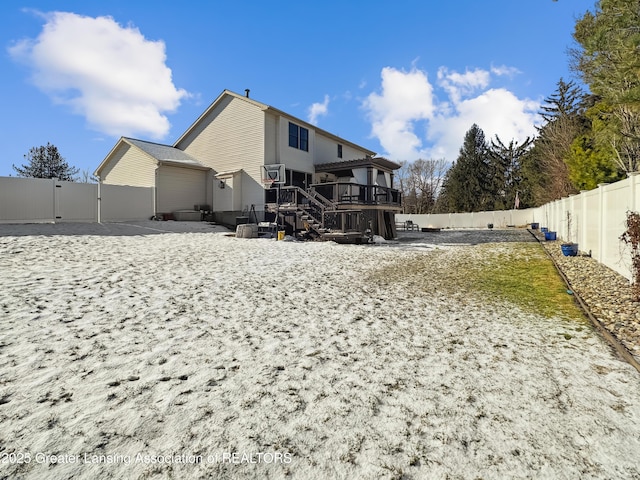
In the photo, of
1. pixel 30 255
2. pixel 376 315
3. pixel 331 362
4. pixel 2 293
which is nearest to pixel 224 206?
pixel 30 255

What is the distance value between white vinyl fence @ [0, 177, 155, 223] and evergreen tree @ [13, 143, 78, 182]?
2963 centimetres

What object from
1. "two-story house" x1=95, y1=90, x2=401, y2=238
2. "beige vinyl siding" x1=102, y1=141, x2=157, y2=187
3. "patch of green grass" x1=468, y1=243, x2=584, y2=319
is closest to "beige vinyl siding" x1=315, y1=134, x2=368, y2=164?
"two-story house" x1=95, y1=90, x2=401, y2=238

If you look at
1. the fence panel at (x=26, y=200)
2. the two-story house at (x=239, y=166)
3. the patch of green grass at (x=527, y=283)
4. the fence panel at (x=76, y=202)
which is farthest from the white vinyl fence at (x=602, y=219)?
the fence panel at (x=26, y=200)

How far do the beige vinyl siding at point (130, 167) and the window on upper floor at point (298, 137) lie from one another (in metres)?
7.52

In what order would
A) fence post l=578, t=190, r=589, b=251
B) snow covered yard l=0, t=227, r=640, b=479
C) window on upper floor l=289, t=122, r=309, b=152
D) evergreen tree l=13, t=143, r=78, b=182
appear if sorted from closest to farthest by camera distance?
snow covered yard l=0, t=227, r=640, b=479 < fence post l=578, t=190, r=589, b=251 < window on upper floor l=289, t=122, r=309, b=152 < evergreen tree l=13, t=143, r=78, b=182

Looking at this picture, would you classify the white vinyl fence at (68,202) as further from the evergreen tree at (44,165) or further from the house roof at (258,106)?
the evergreen tree at (44,165)

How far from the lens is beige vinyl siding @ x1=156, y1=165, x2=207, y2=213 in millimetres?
18484

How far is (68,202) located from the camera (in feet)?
50.2

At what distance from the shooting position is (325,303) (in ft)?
19.0

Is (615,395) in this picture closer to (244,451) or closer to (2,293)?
(244,451)

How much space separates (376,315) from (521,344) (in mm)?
1923

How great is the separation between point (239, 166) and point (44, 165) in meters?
33.3

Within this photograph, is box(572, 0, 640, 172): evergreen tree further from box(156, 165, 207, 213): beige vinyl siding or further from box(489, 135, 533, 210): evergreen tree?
box(489, 135, 533, 210): evergreen tree

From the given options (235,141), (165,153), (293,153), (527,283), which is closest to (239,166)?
(235,141)
